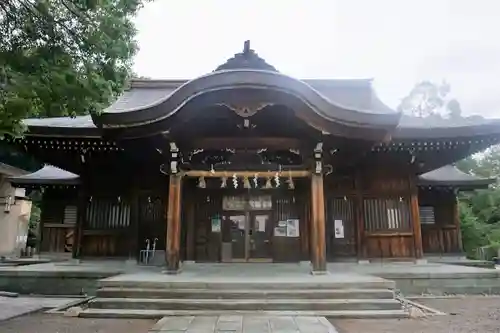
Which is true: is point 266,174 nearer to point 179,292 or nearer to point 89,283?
point 179,292

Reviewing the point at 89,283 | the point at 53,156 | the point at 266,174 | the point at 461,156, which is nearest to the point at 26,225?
the point at 53,156

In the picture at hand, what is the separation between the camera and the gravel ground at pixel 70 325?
5250 mm

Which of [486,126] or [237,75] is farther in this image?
[486,126]

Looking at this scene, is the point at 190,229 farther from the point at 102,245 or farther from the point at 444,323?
the point at 444,323

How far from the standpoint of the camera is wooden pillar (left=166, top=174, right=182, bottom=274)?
26.9 ft

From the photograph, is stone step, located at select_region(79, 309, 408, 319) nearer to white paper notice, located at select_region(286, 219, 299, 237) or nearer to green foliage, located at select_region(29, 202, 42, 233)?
white paper notice, located at select_region(286, 219, 299, 237)

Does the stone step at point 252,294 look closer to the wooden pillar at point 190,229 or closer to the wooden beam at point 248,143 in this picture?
the wooden beam at point 248,143

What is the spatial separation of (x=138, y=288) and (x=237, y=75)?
4.40 meters

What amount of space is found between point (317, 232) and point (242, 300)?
95.3 inches

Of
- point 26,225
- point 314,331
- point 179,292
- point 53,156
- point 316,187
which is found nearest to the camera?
point 314,331

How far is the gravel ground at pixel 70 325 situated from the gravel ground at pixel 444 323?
2.89m

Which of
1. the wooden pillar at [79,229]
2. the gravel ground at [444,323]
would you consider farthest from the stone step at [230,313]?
the wooden pillar at [79,229]

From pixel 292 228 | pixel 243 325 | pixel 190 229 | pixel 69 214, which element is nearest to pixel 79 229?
pixel 190 229

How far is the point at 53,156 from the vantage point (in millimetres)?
10289
